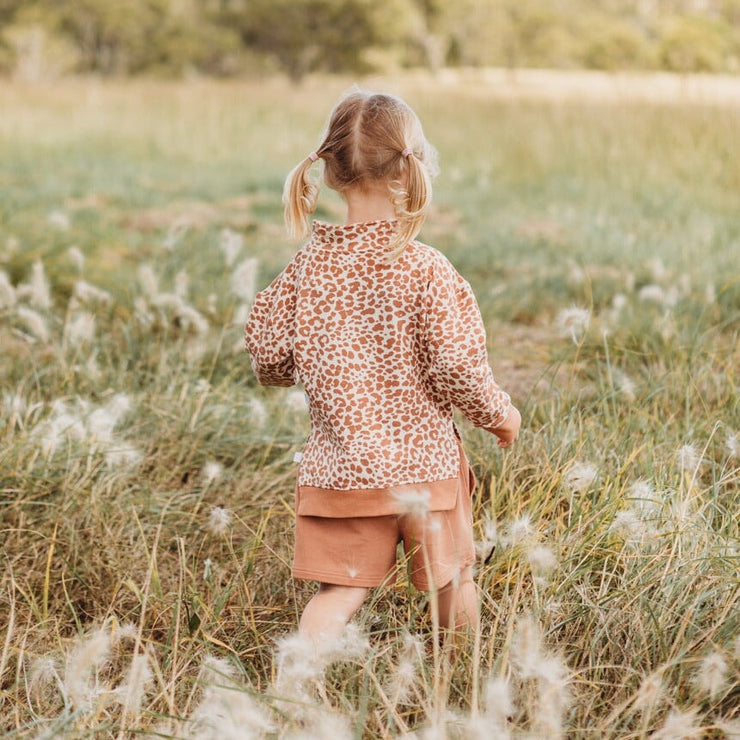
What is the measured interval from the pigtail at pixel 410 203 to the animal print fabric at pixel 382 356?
34 mm

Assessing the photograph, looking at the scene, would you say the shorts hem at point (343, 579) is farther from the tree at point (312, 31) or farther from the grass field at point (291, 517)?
the tree at point (312, 31)

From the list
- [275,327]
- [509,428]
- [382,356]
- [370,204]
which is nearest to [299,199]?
[370,204]

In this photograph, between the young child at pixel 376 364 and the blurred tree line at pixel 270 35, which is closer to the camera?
the young child at pixel 376 364

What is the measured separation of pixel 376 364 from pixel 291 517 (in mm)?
905

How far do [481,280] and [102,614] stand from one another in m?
3.74

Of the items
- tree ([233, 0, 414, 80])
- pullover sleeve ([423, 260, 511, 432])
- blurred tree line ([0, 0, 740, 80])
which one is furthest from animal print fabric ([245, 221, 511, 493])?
tree ([233, 0, 414, 80])

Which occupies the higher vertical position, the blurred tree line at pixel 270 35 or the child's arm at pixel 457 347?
the blurred tree line at pixel 270 35

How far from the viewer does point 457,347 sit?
7.17 ft

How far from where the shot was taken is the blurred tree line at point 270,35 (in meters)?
31.0

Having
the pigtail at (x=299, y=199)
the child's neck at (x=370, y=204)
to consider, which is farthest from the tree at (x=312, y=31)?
the child's neck at (x=370, y=204)

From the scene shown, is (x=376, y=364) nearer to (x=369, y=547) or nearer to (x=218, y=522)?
(x=369, y=547)

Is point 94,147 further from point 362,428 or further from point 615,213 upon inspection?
point 362,428

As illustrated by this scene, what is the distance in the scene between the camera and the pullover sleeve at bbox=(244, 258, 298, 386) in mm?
2312

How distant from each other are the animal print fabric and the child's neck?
4 cm
